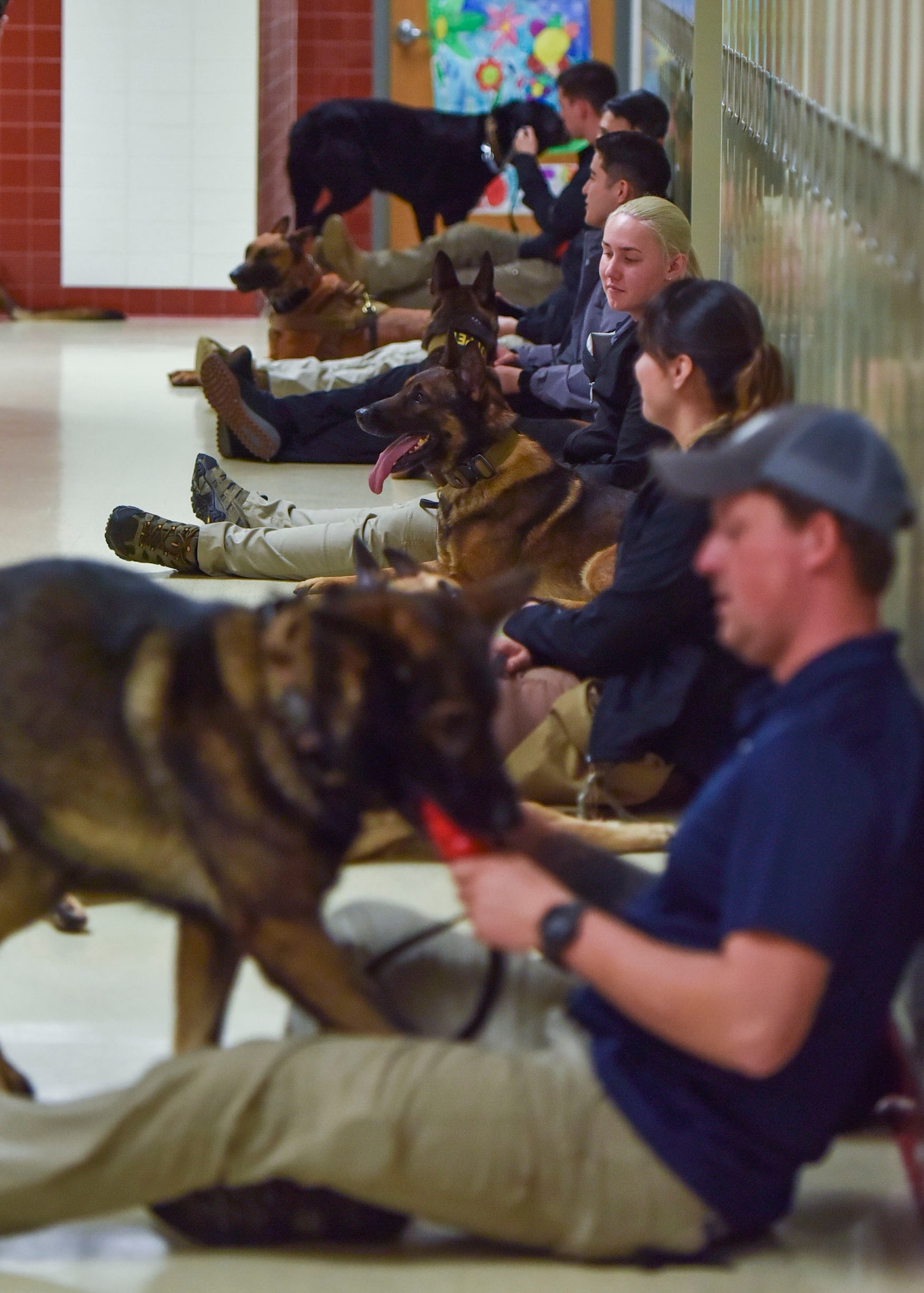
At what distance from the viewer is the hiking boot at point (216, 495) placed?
5270mm

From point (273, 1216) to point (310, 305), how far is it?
276 inches

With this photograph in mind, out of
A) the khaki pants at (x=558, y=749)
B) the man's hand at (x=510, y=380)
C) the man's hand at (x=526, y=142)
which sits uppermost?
the man's hand at (x=526, y=142)

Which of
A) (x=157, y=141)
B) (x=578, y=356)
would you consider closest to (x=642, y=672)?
(x=578, y=356)

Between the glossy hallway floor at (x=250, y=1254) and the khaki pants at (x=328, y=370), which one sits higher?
the khaki pants at (x=328, y=370)

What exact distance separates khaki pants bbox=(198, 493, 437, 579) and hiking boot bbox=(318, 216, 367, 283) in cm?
407

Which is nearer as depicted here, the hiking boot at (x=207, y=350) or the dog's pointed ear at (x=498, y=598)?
the dog's pointed ear at (x=498, y=598)

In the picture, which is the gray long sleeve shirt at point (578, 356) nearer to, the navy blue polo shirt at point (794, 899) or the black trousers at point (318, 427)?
the black trousers at point (318, 427)

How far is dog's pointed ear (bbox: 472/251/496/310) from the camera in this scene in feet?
19.0

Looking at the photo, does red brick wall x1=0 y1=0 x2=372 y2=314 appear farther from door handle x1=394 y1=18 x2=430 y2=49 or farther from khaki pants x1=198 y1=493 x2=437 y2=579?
khaki pants x1=198 y1=493 x2=437 y2=579

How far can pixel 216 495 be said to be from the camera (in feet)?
17.5

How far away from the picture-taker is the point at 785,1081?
1.67 meters

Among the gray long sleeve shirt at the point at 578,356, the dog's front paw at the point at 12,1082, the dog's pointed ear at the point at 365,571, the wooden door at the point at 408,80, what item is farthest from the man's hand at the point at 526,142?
the dog's front paw at the point at 12,1082

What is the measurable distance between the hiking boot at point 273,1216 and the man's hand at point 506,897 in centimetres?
36

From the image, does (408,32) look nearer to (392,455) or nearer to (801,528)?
Answer: (392,455)
